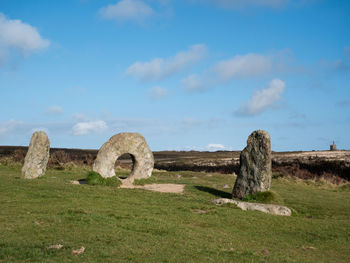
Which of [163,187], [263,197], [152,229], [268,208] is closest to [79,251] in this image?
[152,229]

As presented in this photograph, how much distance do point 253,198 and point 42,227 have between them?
12497 millimetres

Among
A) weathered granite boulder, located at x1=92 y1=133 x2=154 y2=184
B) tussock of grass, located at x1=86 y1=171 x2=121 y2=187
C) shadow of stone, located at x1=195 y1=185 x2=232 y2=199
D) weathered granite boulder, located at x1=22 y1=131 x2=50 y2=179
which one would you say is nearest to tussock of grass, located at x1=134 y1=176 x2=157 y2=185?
weathered granite boulder, located at x1=92 y1=133 x2=154 y2=184

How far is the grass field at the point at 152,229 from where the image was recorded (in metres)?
10.3

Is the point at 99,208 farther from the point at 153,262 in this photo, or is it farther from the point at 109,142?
the point at 109,142

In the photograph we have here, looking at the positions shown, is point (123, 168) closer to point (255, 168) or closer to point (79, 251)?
point (255, 168)

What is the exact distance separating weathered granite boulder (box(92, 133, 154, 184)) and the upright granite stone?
319 inches

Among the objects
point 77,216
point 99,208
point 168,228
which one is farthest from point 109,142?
point 168,228

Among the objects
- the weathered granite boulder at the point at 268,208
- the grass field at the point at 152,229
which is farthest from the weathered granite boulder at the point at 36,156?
the weathered granite boulder at the point at 268,208

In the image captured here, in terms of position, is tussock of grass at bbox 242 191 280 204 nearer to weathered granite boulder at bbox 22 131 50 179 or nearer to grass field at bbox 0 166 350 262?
grass field at bbox 0 166 350 262

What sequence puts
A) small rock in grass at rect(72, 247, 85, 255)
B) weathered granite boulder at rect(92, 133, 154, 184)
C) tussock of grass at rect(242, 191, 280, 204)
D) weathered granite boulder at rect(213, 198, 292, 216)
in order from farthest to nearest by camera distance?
weathered granite boulder at rect(92, 133, 154, 184)
tussock of grass at rect(242, 191, 280, 204)
weathered granite boulder at rect(213, 198, 292, 216)
small rock in grass at rect(72, 247, 85, 255)

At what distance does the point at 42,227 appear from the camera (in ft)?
40.4

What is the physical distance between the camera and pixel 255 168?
21.1 m

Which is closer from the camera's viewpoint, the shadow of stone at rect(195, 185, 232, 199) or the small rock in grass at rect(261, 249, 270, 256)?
the small rock in grass at rect(261, 249, 270, 256)

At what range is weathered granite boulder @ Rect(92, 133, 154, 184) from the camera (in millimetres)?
25672
